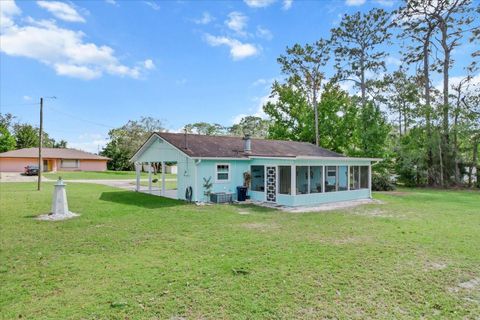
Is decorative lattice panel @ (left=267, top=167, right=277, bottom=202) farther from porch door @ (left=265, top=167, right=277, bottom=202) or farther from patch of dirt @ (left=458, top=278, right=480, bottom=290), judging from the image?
patch of dirt @ (left=458, top=278, right=480, bottom=290)

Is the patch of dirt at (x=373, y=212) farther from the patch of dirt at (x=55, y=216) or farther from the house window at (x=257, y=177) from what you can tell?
the patch of dirt at (x=55, y=216)

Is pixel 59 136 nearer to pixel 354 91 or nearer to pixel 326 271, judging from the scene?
pixel 354 91

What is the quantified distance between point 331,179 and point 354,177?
1.92m

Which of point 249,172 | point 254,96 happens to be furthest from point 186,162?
point 254,96

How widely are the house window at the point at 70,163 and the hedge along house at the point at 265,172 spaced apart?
33180 millimetres

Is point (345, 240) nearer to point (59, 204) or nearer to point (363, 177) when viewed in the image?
point (59, 204)

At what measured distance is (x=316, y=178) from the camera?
14594 millimetres

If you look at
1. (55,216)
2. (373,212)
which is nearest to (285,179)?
(373,212)

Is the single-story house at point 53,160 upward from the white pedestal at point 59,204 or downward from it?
upward

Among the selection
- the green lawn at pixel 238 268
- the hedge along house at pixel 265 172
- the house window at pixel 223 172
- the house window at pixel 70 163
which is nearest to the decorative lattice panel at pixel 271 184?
the hedge along house at pixel 265 172

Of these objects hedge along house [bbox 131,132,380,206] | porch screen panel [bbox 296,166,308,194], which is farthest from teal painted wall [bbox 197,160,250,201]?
porch screen panel [bbox 296,166,308,194]

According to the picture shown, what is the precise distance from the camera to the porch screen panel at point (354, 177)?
16.1m

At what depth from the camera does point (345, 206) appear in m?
13.4

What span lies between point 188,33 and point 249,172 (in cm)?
992
